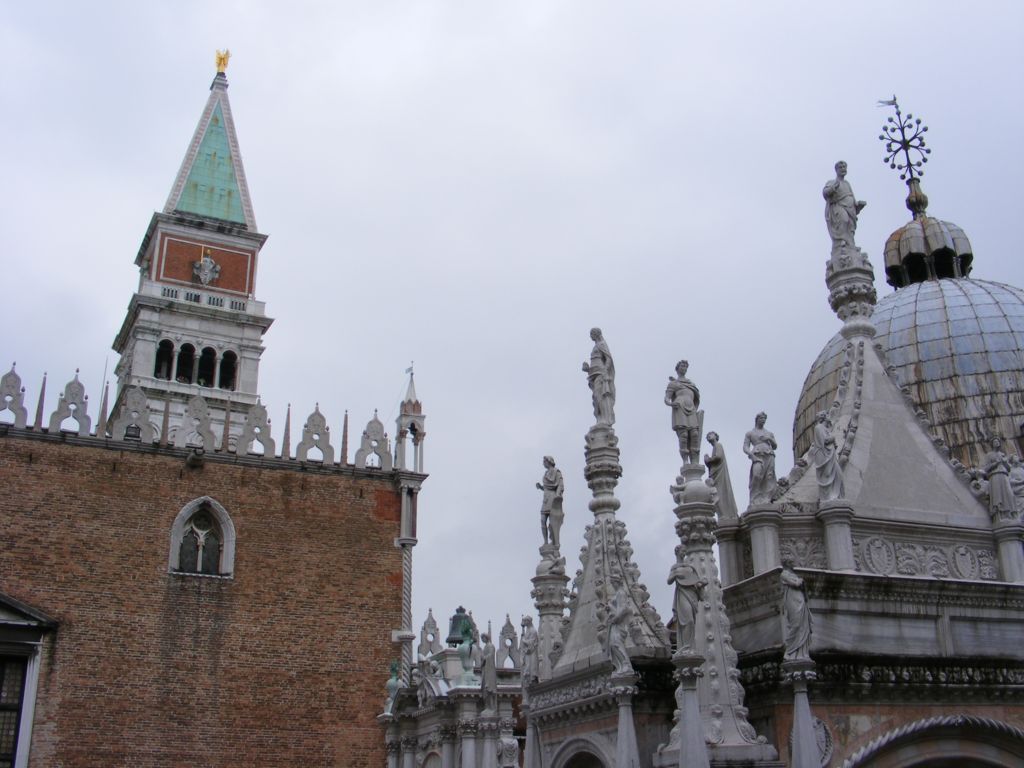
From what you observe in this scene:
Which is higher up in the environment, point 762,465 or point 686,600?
point 762,465

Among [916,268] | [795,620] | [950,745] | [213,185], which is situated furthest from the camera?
[213,185]

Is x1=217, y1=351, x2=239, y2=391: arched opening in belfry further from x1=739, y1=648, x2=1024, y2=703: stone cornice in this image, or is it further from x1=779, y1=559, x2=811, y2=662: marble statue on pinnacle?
x1=779, y1=559, x2=811, y2=662: marble statue on pinnacle

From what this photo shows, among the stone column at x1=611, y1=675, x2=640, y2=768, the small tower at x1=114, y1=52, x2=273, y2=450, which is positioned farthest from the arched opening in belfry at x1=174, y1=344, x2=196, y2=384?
the stone column at x1=611, y1=675, x2=640, y2=768

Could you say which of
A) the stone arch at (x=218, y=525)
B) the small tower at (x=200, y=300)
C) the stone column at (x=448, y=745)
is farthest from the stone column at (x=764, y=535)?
the small tower at (x=200, y=300)

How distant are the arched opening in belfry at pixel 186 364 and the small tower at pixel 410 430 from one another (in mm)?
15643

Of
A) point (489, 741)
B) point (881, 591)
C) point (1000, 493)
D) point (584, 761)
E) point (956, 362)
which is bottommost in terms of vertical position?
point (584, 761)

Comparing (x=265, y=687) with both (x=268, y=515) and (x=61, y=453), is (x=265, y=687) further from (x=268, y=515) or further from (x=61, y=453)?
(x=61, y=453)

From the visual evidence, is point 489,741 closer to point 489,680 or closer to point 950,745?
point 489,680

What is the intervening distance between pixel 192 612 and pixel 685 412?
1588 centimetres

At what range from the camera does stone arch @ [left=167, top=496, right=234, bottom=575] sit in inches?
923

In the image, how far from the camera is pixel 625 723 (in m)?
9.91

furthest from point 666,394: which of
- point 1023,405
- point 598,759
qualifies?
point 1023,405

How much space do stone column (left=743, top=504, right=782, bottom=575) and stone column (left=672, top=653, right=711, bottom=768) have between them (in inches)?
73.3

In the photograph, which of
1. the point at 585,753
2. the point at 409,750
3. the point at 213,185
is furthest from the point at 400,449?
the point at 213,185
